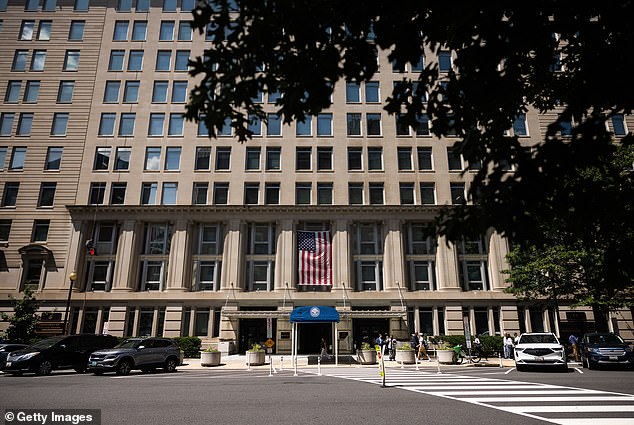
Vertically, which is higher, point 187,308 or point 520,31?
point 520,31

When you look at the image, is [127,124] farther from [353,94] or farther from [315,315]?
[315,315]

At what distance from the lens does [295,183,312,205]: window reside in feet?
119

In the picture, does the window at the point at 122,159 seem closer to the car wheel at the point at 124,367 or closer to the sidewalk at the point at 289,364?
the sidewalk at the point at 289,364

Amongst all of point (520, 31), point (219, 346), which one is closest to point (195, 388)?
point (520, 31)

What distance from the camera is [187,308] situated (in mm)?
33750

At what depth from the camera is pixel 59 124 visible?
38500 mm

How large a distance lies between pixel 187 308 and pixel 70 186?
15.1 m

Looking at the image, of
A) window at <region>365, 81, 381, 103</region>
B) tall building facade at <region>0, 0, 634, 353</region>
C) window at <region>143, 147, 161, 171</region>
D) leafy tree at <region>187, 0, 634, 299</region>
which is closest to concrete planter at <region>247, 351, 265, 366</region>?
tall building facade at <region>0, 0, 634, 353</region>

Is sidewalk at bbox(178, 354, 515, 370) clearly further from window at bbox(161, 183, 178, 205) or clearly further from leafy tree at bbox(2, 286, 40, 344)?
window at bbox(161, 183, 178, 205)

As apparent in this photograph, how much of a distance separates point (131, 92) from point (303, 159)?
17759 millimetres

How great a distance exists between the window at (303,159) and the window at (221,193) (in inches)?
253

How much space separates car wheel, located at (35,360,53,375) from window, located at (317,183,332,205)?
22.3 metres

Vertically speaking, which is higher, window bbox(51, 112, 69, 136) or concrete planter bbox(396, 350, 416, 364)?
window bbox(51, 112, 69, 136)

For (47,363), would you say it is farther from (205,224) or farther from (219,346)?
(205,224)
